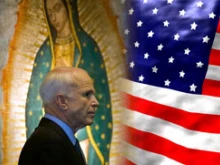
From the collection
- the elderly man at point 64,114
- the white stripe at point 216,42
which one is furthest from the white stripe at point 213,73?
the elderly man at point 64,114

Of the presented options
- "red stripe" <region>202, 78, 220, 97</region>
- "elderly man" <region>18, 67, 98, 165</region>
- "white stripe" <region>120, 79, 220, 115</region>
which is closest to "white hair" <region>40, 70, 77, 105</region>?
"elderly man" <region>18, 67, 98, 165</region>

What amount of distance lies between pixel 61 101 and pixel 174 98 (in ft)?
2.50

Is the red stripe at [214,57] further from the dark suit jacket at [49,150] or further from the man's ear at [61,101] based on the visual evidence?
the dark suit jacket at [49,150]

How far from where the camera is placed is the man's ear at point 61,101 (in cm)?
182

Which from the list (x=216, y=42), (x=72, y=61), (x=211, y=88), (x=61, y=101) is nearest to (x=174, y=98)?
(x=211, y=88)

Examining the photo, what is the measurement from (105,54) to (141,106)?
35 centimetres

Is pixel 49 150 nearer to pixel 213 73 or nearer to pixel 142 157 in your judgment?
pixel 142 157

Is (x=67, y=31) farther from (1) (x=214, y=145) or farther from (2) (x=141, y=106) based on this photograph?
(1) (x=214, y=145)

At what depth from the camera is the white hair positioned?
184 centimetres

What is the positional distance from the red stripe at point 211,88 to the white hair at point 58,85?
2.54ft

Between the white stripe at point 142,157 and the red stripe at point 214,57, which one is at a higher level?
the red stripe at point 214,57

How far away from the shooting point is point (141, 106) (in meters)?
2.45

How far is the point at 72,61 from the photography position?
261cm

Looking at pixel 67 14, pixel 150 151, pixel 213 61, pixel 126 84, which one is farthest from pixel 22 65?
pixel 213 61
